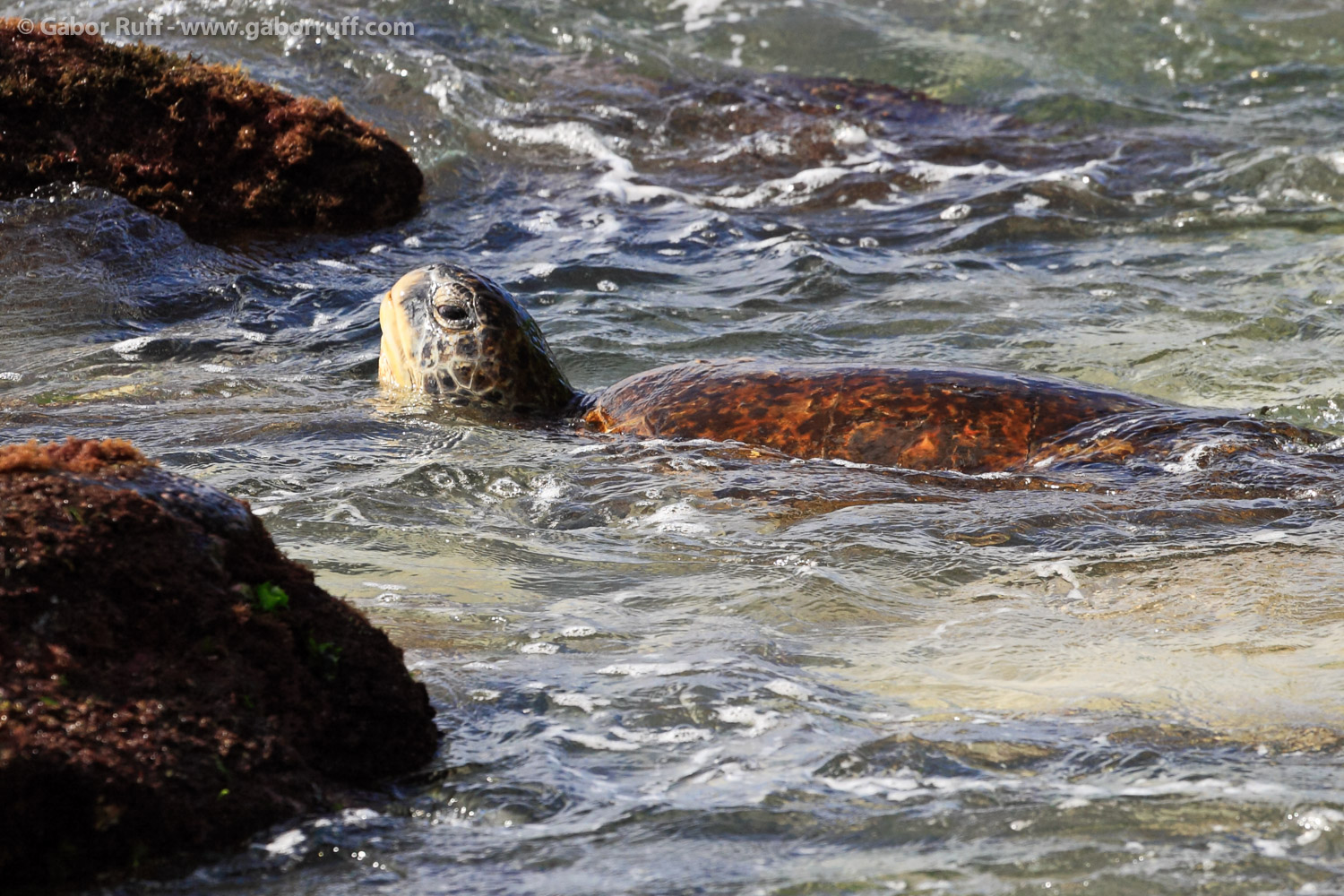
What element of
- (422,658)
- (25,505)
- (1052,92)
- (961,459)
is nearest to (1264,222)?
(1052,92)

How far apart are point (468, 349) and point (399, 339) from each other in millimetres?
333

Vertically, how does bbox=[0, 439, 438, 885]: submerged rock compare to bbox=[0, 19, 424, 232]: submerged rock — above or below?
below

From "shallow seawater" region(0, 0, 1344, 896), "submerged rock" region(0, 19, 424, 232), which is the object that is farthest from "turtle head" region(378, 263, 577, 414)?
"submerged rock" region(0, 19, 424, 232)

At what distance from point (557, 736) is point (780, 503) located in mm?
1750

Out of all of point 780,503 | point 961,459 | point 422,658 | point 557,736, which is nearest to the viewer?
point 557,736

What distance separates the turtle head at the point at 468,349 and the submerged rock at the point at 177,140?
7.28 feet

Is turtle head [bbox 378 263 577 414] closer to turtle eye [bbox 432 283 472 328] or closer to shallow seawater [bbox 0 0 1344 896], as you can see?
turtle eye [bbox 432 283 472 328]

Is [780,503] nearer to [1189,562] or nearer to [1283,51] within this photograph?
[1189,562]

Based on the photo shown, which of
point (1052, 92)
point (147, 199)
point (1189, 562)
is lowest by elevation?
point (1189, 562)

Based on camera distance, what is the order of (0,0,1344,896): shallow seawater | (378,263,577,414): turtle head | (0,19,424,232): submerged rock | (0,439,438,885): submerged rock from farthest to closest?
(0,19,424,232): submerged rock
(378,263,577,414): turtle head
(0,0,1344,896): shallow seawater
(0,439,438,885): submerged rock

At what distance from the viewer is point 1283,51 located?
11.7 metres

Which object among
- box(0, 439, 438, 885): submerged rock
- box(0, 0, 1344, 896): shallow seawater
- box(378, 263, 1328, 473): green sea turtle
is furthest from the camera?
box(378, 263, 1328, 473): green sea turtle

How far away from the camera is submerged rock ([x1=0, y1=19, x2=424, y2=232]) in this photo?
22.4ft

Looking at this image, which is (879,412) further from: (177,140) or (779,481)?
(177,140)
